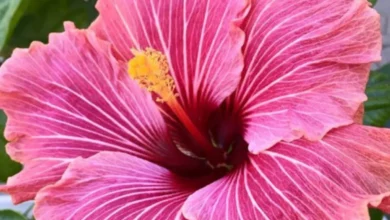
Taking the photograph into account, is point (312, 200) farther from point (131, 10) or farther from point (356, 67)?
point (131, 10)

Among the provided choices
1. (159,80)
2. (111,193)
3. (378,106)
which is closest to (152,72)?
(159,80)

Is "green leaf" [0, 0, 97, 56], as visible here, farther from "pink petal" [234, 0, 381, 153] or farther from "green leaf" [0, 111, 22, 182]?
"pink petal" [234, 0, 381, 153]

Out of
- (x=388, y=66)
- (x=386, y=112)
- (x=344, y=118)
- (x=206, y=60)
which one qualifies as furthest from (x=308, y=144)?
(x=388, y=66)

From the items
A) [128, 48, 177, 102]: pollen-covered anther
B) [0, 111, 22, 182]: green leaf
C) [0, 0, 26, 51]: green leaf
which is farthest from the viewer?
[0, 111, 22, 182]: green leaf

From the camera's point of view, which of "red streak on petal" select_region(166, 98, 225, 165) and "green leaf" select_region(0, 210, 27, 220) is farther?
"green leaf" select_region(0, 210, 27, 220)

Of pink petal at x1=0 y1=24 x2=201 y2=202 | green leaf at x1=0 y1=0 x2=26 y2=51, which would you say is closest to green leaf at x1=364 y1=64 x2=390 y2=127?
pink petal at x1=0 y1=24 x2=201 y2=202

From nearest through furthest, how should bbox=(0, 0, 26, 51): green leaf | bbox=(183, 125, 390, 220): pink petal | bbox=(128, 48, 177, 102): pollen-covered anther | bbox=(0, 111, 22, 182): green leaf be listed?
bbox=(183, 125, 390, 220): pink petal → bbox=(128, 48, 177, 102): pollen-covered anther → bbox=(0, 0, 26, 51): green leaf → bbox=(0, 111, 22, 182): green leaf
